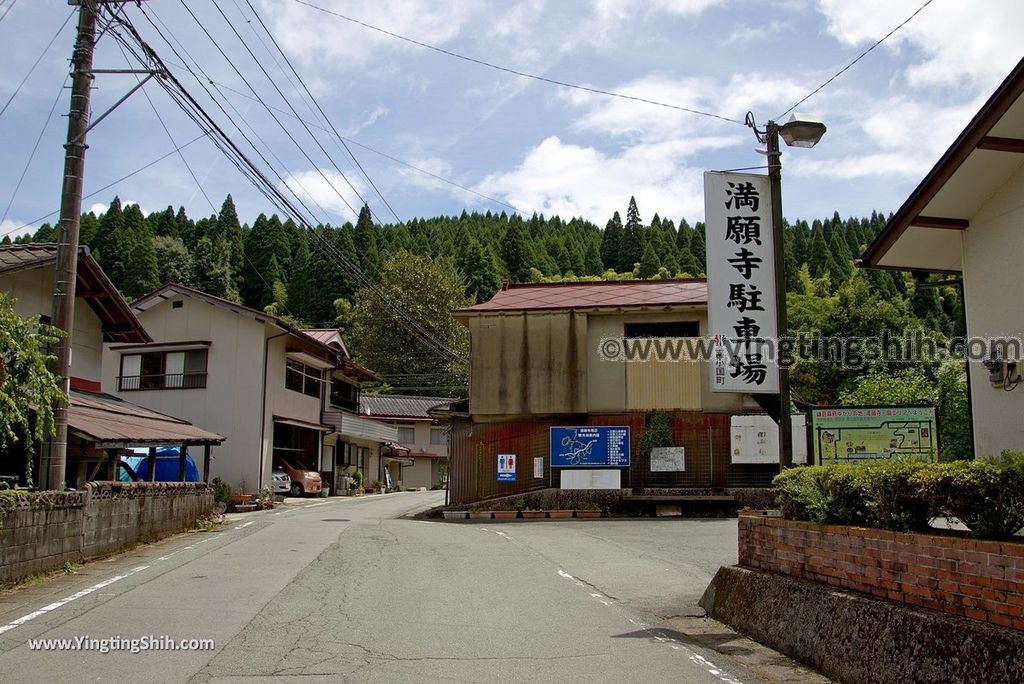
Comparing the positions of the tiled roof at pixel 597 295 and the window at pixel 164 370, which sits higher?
the tiled roof at pixel 597 295

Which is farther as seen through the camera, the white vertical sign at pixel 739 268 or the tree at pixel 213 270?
the tree at pixel 213 270

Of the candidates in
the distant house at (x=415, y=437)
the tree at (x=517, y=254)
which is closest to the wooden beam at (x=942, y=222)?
the distant house at (x=415, y=437)

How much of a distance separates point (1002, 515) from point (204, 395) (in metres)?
31.1

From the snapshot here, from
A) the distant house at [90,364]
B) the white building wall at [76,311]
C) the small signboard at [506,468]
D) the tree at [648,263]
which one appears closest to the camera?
the distant house at [90,364]

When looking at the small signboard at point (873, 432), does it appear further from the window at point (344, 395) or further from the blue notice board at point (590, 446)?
the window at point (344, 395)

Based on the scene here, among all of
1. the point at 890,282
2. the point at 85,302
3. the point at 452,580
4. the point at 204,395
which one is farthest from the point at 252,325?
the point at 890,282

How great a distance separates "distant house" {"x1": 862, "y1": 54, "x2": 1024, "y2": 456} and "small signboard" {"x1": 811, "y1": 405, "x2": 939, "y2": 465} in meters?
0.81

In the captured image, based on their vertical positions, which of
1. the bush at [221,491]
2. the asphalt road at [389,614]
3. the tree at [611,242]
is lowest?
the asphalt road at [389,614]

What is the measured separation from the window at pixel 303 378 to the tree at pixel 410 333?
78.0 feet

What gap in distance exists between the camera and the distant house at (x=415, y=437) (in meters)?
58.3

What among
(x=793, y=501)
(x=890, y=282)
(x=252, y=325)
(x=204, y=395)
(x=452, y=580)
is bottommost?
(x=452, y=580)

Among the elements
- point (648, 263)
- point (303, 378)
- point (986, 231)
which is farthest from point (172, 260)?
point (986, 231)

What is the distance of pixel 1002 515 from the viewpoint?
18.2 feet

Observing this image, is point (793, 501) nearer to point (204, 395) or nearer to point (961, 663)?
point (961, 663)
